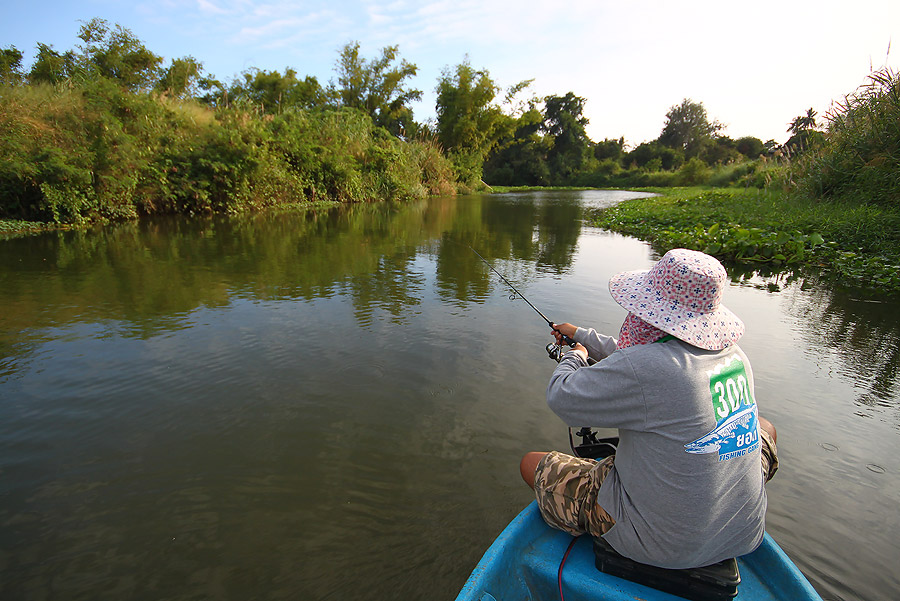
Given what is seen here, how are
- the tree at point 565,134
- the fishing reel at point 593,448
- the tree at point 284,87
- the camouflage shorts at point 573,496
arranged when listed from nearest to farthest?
the camouflage shorts at point 573,496 < the fishing reel at point 593,448 < the tree at point 284,87 < the tree at point 565,134

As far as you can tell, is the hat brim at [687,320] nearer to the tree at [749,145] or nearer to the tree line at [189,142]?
the tree line at [189,142]

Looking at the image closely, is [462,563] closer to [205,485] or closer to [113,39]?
[205,485]

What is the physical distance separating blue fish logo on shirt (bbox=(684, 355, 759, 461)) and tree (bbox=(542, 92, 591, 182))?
5605 centimetres

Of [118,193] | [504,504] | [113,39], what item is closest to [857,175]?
[504,504]

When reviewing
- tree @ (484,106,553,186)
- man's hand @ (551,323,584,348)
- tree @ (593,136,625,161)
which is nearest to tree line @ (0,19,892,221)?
man's hand @ (551,323,584,348)

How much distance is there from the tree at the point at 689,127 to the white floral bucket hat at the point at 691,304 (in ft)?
229

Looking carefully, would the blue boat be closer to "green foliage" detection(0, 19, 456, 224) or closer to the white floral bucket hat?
the white floral bucket hat

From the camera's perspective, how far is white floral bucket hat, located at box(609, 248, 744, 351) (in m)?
1.46

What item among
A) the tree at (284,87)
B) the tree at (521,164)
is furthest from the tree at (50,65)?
the tree at (521,164)

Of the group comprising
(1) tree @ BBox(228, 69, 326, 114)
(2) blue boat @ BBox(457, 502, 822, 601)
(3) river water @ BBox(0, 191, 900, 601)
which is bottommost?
(3) river water @ BBox(0, 191, 900, 601)

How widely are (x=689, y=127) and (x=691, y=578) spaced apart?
73.0 metres

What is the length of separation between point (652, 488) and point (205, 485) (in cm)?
219

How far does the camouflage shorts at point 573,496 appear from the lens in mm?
1672

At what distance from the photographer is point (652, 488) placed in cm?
147
